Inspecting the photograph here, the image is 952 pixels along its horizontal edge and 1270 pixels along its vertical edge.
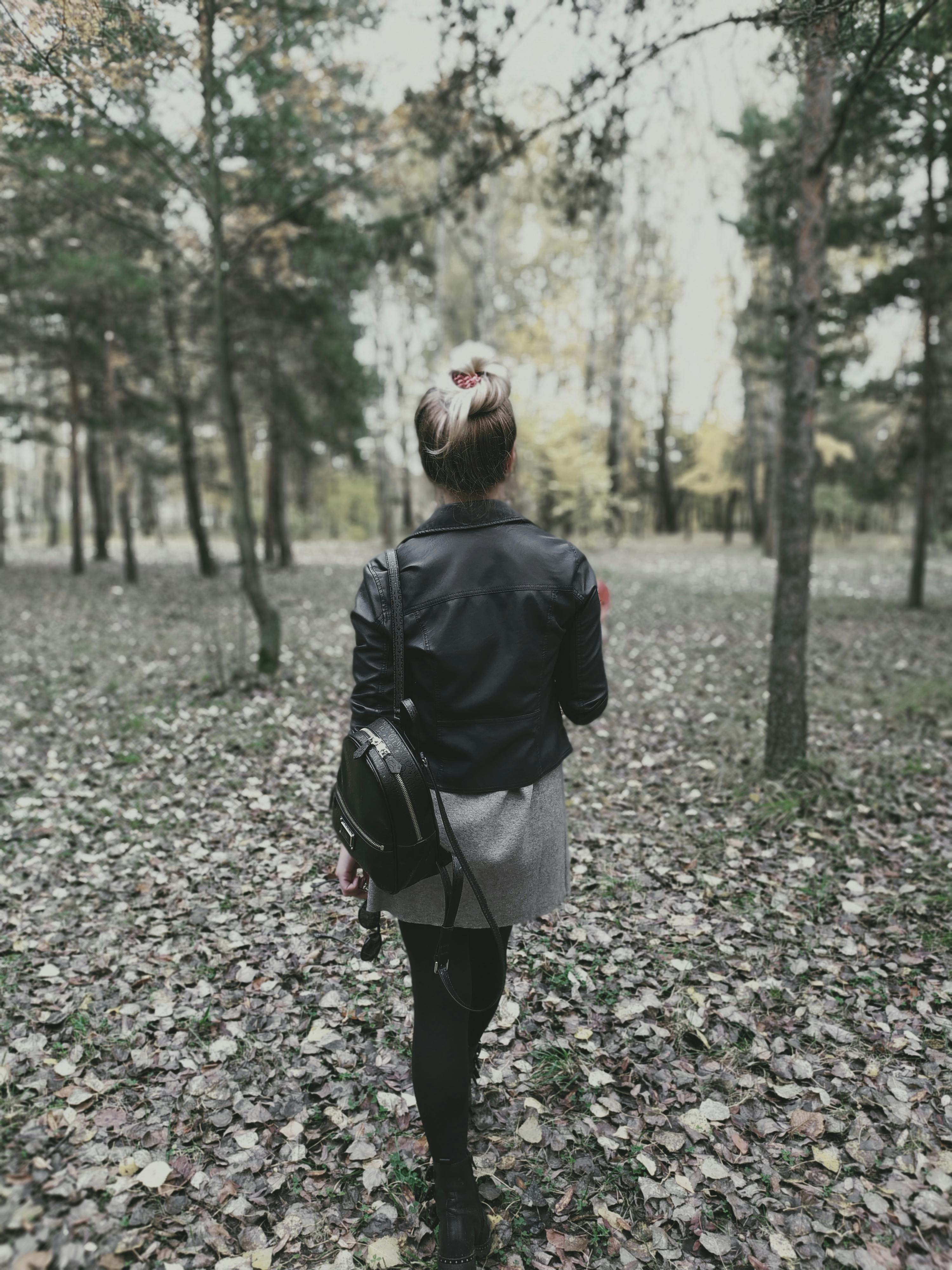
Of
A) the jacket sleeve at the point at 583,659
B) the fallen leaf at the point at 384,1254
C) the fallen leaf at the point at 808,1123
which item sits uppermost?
the jacket sleeve at the point at 583,659

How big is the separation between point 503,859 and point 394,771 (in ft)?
1.28

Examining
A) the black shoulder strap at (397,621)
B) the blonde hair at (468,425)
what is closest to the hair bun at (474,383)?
the blonde hair at (468,425)

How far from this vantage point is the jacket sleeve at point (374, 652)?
1846 mm

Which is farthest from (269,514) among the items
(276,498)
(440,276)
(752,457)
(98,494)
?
(752,457)

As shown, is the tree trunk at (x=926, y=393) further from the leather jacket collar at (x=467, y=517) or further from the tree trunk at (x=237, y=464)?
the leather jacket collar at (x=467, y=517)

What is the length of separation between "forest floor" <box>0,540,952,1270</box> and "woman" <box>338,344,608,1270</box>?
26.5 inches

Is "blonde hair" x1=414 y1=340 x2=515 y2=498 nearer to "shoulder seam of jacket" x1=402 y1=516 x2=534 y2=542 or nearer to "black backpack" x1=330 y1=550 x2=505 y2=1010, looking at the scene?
"shoulder seam of jacket" x1=402 y1=516 x2=534 y2=542

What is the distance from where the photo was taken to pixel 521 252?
91.2 feet

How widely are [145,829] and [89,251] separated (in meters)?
10.2

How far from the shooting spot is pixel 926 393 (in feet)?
37.2

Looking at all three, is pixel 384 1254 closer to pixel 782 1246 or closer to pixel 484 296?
pixel 782 1246

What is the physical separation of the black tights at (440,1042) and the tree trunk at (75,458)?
15.9m

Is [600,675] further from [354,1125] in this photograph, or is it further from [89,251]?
[89,251]

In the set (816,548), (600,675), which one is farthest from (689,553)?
Answer: (600,675)
